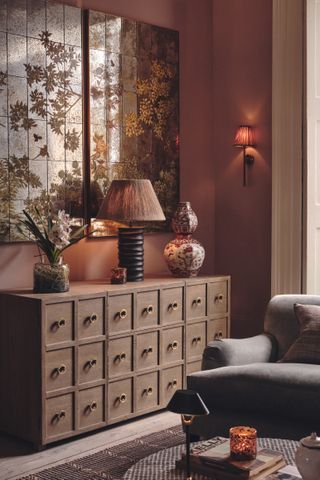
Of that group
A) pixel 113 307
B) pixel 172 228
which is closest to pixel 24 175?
pixel 113 307

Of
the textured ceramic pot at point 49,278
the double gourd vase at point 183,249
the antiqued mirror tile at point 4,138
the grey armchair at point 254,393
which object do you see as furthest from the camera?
the double gourd vase at point 183,249

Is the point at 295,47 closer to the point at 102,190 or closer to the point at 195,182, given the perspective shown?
the point at 195,182

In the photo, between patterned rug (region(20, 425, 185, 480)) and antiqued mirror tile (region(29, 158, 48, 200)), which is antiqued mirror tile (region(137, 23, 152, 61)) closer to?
antiqued mirror tile (region(29, 158, 48, 200))

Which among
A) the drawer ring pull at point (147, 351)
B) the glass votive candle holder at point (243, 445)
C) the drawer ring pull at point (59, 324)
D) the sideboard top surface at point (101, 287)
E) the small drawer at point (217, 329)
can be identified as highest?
the sideboard top surface at point (101, 287)

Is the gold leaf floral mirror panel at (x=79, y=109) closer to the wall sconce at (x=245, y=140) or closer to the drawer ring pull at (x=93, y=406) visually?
the wall sconce at (x=245, y=140)

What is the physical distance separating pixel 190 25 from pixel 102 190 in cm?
144

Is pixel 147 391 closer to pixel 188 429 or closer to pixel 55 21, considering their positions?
pixel 188 429

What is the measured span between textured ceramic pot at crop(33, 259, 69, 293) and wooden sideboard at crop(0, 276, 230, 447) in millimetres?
60

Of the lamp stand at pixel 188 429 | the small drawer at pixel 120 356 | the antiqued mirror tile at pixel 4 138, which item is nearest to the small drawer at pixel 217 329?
the small drawer at pixel 120 356

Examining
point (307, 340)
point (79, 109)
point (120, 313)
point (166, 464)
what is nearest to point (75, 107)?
point (79, 109)

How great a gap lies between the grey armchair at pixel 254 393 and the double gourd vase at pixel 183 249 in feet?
3.12

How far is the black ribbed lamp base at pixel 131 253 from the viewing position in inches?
175

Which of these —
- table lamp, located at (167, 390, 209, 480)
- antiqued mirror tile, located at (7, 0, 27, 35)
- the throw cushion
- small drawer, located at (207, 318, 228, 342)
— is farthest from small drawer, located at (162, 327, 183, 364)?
table lamp, located at (167, 390, 209, 480)

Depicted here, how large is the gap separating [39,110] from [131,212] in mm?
772
